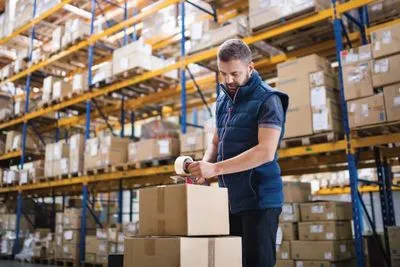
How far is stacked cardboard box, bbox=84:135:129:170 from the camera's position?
7707mm

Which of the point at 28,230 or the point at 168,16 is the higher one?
the point at 168,16

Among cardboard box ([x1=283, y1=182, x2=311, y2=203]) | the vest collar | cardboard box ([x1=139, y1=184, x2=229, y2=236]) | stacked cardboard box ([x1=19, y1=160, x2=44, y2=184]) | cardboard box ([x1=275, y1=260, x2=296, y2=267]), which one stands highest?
stacked cardboard box ([x1=19, y1=160, x2=44, y2=184])

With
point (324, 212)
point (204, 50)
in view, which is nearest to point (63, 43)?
point (204, 50)

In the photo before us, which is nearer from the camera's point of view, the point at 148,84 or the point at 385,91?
the point at 385,91

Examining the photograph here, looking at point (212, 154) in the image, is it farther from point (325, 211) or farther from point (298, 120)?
point (325, 211)

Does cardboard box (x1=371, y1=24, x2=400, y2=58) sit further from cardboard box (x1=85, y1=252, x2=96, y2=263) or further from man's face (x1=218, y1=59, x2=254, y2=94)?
cardboard box (x1=85, y1=252, x2=96, y2=263)

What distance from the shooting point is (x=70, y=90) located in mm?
9406

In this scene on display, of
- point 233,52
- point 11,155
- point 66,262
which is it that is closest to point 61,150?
point 66,262

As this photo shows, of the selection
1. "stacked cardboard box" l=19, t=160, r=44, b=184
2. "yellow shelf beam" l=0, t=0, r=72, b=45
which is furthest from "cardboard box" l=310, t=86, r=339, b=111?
"stacked cardboard box" l=19, t=160, r=44, b=184

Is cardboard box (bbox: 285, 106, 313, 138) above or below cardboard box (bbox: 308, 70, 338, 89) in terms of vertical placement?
below

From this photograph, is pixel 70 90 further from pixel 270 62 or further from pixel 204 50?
pixel 270 62

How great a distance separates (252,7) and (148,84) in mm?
3161

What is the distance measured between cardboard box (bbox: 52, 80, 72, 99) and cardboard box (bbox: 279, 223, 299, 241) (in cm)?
589

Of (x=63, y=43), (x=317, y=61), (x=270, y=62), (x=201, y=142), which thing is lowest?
(x=201, y=142)
